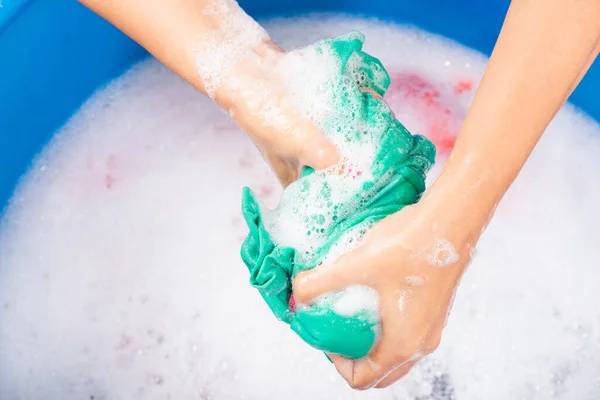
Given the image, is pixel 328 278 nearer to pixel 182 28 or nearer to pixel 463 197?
pixel 463 197

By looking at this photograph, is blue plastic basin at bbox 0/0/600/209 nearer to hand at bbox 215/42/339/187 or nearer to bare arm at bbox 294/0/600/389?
hand at bbox 215/42/339/187

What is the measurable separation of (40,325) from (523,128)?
1014 millimetres

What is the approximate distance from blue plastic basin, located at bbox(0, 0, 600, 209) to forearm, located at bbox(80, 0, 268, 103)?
0.78 feet

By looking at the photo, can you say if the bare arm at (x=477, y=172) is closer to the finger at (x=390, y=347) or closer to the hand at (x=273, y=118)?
the finger at (x=390, y=347)

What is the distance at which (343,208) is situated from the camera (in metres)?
0.87

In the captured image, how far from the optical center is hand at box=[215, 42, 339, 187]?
2.94 feet

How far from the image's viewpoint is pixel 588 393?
1.20 m

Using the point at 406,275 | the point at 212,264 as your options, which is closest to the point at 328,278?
the point at 406,275

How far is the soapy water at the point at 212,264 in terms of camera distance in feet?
4.06

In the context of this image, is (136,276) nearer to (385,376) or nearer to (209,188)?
(209,188)

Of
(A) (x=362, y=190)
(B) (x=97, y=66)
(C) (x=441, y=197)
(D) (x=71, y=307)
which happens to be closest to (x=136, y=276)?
(D) (x=71, y=307)

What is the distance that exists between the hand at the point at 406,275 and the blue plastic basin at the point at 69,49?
0.67 m

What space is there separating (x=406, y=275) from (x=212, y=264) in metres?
0.66

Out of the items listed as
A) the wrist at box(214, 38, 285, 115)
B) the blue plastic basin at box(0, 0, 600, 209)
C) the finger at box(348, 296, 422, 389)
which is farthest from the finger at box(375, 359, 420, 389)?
the blue plastic basin at box(0, 0, 600, 209)
